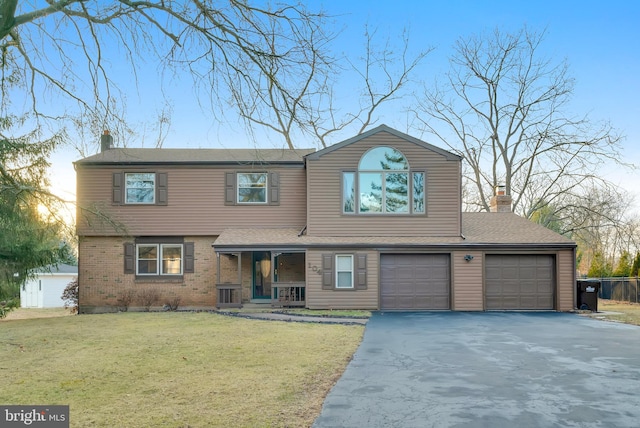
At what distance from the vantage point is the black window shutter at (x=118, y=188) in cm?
2091

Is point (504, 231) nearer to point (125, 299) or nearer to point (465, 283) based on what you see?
point (465, 283)

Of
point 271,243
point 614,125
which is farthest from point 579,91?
point 271,243

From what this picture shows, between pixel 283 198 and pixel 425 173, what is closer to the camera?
pixel 425 173

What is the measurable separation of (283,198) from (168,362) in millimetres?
12682

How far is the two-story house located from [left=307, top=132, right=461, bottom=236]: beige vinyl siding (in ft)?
0.12

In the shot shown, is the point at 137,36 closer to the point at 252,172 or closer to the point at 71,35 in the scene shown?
the point at 71,35

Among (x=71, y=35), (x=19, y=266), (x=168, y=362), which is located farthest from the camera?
(x=19, y=266)

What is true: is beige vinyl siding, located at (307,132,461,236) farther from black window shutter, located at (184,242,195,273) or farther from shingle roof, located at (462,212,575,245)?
black window shutter, located at (184,242,195,273)

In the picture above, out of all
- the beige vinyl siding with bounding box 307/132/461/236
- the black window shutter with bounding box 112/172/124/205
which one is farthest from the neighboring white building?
the beige vinyl siding with bounding box 307/132/461/236

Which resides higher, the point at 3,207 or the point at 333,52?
the point at 333,52

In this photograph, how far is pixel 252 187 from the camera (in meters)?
21.5

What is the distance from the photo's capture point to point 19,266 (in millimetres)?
14891

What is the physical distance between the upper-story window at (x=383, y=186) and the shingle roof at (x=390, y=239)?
107 centimetres

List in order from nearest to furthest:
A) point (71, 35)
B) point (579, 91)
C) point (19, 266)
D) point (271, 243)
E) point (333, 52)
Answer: point (333, 52)
point (71, 35)
point (19, 266)
point (271, 243)
point (579, 91)
